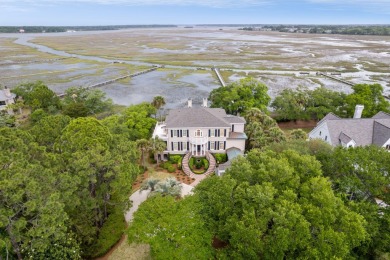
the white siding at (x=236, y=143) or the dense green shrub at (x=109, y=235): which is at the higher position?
the white siding at (x=236, y=143)

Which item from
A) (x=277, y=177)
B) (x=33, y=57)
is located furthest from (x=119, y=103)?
(x=33, y=57)

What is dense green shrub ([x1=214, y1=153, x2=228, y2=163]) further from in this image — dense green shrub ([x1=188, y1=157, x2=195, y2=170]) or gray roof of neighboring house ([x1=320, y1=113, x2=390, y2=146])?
gray roof of neighboring house ([x1=320, y1=113, x2=390, y2=146])

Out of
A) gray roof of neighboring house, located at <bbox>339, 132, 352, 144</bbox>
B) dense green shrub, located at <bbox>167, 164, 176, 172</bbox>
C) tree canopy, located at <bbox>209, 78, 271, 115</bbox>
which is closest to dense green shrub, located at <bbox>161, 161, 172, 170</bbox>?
dense green shrub, located at <bbox>167, 164, 176, 172</bbox>

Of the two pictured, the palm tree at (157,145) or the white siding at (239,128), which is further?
the white siding at (239,128)

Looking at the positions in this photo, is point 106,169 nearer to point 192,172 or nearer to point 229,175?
point 229,175

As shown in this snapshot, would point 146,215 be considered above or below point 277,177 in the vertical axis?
below

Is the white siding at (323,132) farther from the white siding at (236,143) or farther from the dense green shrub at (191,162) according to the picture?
the dense green shrub at (191,162)

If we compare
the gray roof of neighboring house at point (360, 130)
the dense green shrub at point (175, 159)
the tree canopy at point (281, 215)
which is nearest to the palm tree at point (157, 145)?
the dense green shrub at point (175, 159)

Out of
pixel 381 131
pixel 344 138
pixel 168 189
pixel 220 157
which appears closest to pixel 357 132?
pixel 344 138
